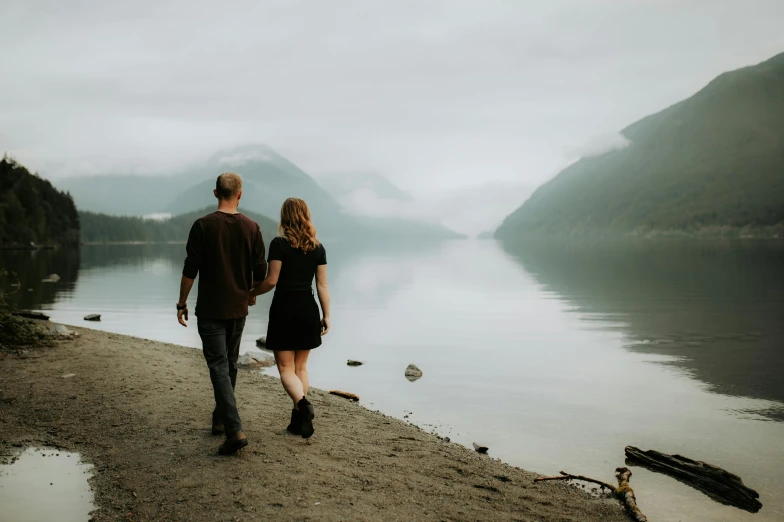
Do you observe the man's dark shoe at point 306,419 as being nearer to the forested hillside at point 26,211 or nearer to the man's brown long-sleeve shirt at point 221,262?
the man's brown long-sleeve shirt at point 221,262

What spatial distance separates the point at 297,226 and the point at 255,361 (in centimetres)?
1013

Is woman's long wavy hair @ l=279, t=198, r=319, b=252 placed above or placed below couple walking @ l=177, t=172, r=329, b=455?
above

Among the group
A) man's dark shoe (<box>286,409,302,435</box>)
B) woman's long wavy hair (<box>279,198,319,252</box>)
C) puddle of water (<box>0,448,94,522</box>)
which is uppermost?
woman's long wavy hair (<box>279,198,319,252</box>)

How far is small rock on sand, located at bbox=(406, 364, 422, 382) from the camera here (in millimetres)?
18264

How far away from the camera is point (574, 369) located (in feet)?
65.3

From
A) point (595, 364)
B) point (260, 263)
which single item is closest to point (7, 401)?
point (260, 263)

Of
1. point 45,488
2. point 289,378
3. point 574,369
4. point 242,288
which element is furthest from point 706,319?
point 45,488

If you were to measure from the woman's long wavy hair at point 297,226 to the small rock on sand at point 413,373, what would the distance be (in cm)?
993

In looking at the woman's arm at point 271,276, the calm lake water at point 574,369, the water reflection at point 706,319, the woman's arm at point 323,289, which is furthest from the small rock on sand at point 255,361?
the water reflection at point 706,319

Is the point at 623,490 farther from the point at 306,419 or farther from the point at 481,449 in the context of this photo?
the point at 306,419

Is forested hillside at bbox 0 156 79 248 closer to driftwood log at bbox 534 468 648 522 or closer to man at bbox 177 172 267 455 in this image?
man at bbox 177 172 267 455

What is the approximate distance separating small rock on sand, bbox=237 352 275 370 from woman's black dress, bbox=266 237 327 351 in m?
9.11

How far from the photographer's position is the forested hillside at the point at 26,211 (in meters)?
148

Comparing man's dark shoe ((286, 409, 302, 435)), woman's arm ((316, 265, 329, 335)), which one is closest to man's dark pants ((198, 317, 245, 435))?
man's dark shoe ((286, 409, 302, 435))
